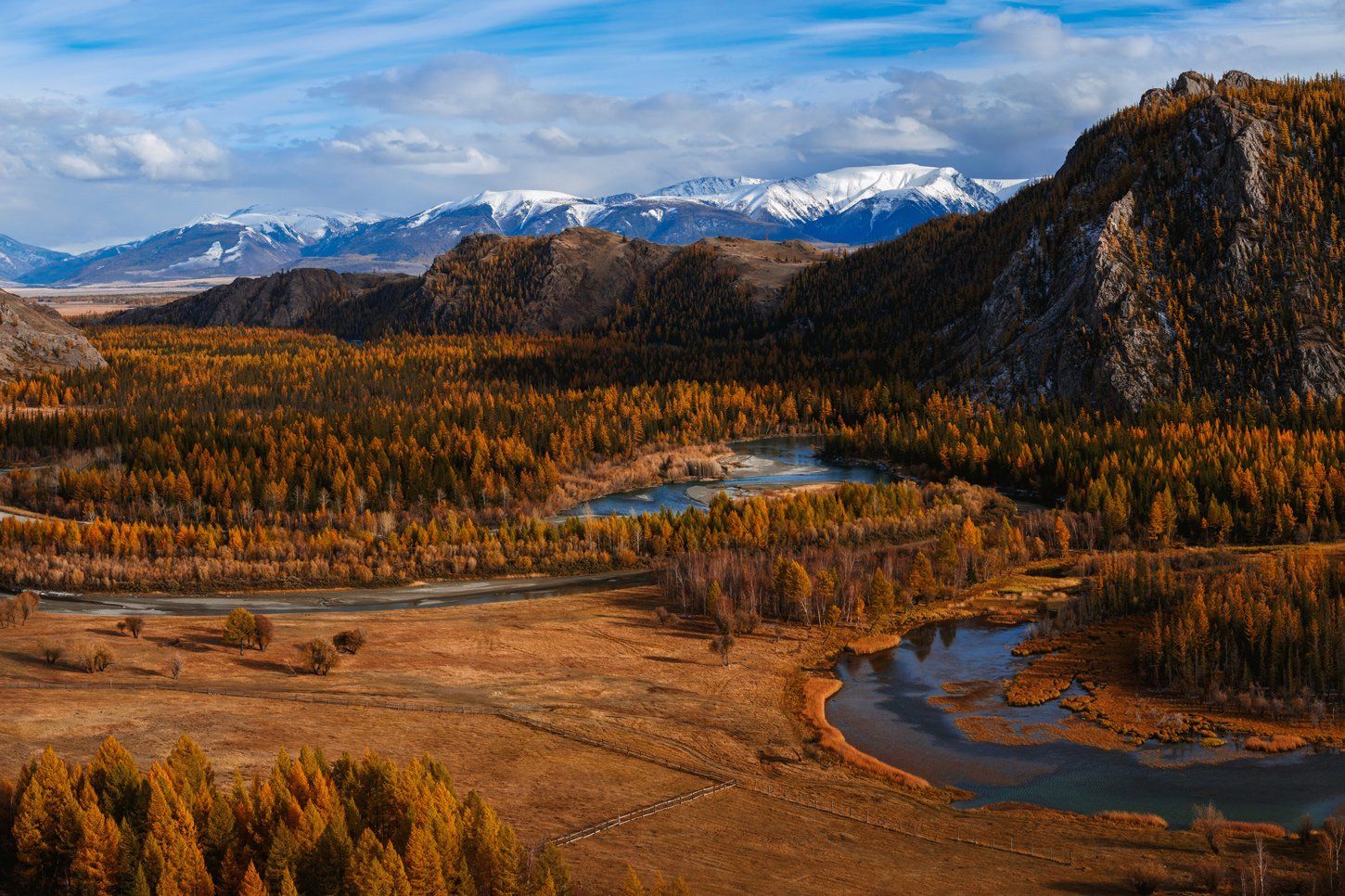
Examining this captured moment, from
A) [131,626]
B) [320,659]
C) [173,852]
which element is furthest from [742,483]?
[173,852]

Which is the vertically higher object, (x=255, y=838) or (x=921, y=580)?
(x=255, y=838)

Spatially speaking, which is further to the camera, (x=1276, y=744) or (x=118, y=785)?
(x=1276, y=744)

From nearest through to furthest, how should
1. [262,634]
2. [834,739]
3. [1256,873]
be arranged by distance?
[1256,873], [834,739], [262,634]

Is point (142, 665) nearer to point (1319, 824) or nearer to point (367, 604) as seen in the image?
point (367, 604)

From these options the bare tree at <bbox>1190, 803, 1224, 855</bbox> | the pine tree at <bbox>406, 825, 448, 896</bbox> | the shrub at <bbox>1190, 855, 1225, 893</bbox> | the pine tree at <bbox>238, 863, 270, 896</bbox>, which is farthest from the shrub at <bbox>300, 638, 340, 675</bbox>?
the shrub at <bbox>1190, 855, 1225, 893</bbox>

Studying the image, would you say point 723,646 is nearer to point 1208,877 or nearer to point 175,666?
point 175,666

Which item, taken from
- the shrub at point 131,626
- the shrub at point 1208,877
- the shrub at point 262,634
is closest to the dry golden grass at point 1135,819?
the shrub at point 1208,877

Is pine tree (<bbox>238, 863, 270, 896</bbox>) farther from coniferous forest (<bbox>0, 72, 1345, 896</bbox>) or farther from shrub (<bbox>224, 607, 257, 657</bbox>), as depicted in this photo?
shrub (<bbox>224, 607, 257, 657</bbox>)

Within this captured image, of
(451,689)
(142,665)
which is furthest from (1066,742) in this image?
(142,665)
